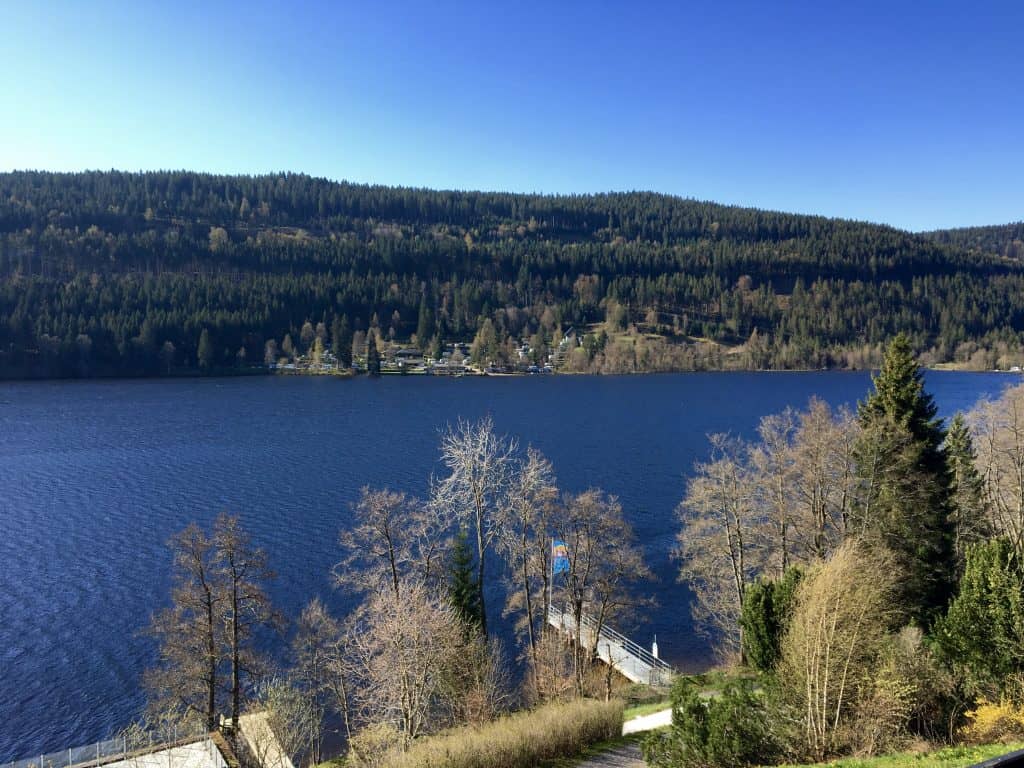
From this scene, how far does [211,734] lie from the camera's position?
83.1ft

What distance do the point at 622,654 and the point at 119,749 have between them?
23.7 meters

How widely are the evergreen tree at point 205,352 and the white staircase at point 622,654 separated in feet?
520

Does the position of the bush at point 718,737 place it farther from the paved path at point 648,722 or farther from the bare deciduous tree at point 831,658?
the paved path at point 648,722

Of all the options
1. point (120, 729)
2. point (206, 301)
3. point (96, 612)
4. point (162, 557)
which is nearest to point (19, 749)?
point (120, 729)

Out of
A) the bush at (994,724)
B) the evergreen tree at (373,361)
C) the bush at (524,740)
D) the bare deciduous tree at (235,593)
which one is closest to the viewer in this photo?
the bush at (994,724)

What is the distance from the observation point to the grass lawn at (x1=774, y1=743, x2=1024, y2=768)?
12461mm

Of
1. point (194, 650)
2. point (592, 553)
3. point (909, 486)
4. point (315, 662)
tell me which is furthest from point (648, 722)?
point (194, 650)

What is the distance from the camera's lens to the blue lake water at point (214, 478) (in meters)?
34.5

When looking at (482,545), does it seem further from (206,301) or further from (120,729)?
(206,301)

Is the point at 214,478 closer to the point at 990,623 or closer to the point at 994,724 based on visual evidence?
the point at 990,623

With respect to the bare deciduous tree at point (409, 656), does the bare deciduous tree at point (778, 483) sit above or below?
above

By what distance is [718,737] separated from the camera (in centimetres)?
1645

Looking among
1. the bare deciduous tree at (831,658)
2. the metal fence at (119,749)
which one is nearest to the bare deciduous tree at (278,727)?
the metal fence at (119,749)

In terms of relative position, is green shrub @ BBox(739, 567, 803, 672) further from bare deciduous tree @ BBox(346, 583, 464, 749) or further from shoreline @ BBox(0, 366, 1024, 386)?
shoreline @ BBox(0, 366, 1024, 386)
